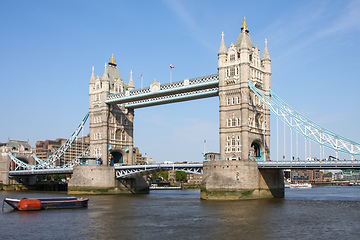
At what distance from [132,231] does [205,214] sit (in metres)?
12.0

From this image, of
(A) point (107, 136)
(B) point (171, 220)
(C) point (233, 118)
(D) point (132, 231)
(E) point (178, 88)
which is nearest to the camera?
(D) point (132, 231)

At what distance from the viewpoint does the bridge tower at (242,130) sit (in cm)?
5975

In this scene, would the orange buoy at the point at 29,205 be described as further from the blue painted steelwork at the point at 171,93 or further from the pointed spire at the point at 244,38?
the pointed spire at the point at 244,38

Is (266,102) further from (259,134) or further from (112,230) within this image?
(112,230)

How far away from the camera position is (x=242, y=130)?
63.6 m

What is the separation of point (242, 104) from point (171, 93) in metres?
15.0

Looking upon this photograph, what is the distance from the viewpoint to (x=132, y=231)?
1312 inches

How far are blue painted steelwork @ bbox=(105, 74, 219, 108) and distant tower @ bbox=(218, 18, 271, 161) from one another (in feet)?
11.0

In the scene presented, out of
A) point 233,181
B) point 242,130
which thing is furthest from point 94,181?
point 242,130

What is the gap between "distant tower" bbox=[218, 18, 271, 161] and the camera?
2520 inches

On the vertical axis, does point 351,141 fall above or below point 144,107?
below

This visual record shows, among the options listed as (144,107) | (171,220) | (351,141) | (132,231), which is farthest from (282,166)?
(144,107)

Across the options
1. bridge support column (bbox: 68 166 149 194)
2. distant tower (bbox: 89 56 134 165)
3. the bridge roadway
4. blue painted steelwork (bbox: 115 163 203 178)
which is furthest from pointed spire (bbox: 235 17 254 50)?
bridge support column (bbox: 68 166 149 194)

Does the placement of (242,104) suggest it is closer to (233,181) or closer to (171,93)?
(233,181)
